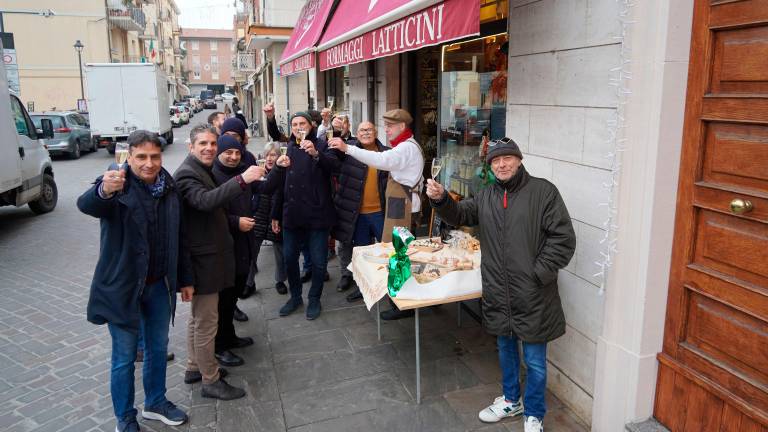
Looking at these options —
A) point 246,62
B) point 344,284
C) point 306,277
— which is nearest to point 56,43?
point 246,62

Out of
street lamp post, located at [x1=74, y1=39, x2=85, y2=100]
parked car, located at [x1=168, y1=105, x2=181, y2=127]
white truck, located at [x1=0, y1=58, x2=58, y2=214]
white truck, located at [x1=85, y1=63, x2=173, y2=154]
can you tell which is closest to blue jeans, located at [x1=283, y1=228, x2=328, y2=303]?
white truck, located at [x1=0, y1=58, x2=58, y2=214]

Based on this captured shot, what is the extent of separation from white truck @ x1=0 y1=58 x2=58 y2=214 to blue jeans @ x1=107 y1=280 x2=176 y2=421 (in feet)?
21.8

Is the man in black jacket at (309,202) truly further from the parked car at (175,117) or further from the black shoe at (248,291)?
the parked car at (175,117)

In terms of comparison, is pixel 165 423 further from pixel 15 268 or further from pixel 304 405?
pixel 15 268

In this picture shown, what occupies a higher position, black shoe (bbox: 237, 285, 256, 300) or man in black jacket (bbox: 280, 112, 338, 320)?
man in black jacket (bbox: 280, 112, 338, 320)

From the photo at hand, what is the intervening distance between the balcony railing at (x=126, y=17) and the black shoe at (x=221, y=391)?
3509cm

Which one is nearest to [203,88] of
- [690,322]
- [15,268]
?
[15,268]

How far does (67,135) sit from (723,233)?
67.4 ft

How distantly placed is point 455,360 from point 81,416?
275 centimetres

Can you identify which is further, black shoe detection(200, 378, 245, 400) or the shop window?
the shop window

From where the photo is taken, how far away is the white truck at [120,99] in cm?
1966

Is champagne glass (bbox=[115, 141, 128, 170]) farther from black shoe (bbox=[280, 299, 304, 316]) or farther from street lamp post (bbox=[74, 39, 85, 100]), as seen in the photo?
street lamp post (bbox=[74, 39, 85, 100])

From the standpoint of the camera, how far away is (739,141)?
2.51m

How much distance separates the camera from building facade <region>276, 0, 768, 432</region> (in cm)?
251
